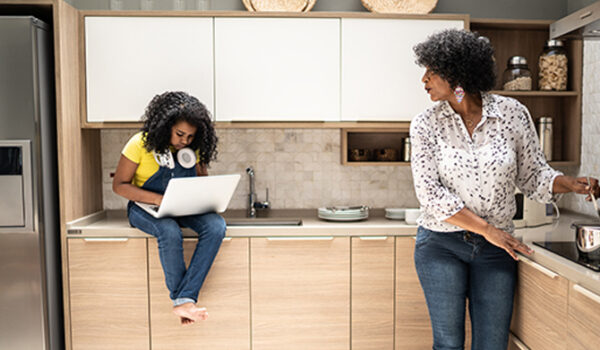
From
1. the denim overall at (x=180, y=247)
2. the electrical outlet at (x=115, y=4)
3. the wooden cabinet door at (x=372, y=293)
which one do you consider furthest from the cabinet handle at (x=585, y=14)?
the electrical outlet at (x=115, y=4)

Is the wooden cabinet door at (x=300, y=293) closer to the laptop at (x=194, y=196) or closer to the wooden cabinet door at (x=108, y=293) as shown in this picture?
the laptop at (x=194, y=196)

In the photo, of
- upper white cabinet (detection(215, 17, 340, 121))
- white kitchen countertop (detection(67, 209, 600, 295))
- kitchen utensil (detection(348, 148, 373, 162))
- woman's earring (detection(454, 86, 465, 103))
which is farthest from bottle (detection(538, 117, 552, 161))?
woman's earring (detection(454, 86, 465, 103))

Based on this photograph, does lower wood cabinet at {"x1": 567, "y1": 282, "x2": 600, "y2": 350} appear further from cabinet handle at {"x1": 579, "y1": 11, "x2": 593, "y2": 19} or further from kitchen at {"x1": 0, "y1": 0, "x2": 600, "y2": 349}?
cabinet handle at {"x1": 579, "y1": 11, "x2": 593, "y2": 19}

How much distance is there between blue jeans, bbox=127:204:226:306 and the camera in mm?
2227

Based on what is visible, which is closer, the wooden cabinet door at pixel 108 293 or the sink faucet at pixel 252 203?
the wooden cabinet door at pixel 108 293

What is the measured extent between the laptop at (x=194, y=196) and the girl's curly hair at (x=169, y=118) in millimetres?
230

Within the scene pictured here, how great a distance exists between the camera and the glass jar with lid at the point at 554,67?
2738 mm

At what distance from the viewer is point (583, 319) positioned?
4.78ft

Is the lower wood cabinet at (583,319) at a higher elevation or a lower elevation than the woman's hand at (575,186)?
lower

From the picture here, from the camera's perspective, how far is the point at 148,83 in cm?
256

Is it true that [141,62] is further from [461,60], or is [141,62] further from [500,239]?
[500,239]

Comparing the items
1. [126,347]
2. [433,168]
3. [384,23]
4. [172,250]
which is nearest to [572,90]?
[384,23]

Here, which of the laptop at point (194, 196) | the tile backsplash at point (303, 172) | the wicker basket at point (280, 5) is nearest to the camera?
the laptop at point (194, 196)

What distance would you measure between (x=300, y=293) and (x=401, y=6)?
67.8 inches
